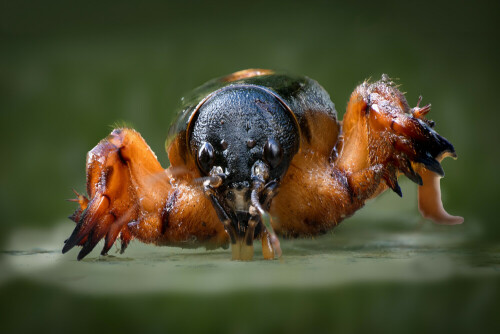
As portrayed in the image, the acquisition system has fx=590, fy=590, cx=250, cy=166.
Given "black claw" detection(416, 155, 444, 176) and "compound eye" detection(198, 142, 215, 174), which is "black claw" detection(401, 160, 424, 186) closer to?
"black claw" detection(416, 155, 444, 176)

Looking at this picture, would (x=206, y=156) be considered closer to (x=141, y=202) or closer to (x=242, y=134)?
(x=242, y=134)

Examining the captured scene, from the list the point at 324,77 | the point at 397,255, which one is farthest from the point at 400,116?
the point at 324,77

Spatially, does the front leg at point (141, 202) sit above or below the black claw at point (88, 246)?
above

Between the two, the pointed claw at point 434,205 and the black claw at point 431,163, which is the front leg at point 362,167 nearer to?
the black claw at point 431,163

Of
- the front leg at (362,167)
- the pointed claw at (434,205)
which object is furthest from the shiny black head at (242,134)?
the pointed claw at (434,205)

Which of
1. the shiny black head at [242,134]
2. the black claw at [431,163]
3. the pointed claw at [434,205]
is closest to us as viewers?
the shiny black head at [242,134]

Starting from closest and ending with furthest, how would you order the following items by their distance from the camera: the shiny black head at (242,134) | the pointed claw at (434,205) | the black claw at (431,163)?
the shiny black head at (242,134) → the black claw at (431,163) → the pointed claw at (434,205)

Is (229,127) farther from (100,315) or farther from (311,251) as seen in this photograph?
(100,315)
